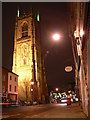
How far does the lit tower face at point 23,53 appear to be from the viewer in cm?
6223

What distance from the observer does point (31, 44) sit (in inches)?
2596

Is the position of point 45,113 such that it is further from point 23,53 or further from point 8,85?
point 23,53

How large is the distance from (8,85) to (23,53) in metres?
24.6

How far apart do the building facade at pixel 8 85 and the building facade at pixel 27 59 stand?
8601mm

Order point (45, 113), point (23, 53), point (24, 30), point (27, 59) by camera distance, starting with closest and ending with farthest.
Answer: point (45, 113) → point (27, 59) → point (23, 53) → point (24, 30)

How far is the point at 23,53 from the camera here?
219ft

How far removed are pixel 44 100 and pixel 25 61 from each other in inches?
718

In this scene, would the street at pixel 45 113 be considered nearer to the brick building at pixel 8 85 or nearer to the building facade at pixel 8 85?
the building facade at pixel 8 85

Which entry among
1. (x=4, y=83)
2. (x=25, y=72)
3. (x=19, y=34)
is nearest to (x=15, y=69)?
(x=25, y=72)

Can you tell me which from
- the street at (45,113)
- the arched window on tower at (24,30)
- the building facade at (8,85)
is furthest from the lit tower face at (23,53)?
the street at (45,113)

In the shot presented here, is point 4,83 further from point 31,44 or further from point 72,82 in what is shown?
point 72,82

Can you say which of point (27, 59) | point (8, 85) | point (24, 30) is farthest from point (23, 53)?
point (8, 85)

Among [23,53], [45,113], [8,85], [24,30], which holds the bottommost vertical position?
[45,113]

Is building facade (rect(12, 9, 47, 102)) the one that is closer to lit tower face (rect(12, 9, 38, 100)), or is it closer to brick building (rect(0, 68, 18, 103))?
lit tower face (rect(12, 9, 38, 100))
